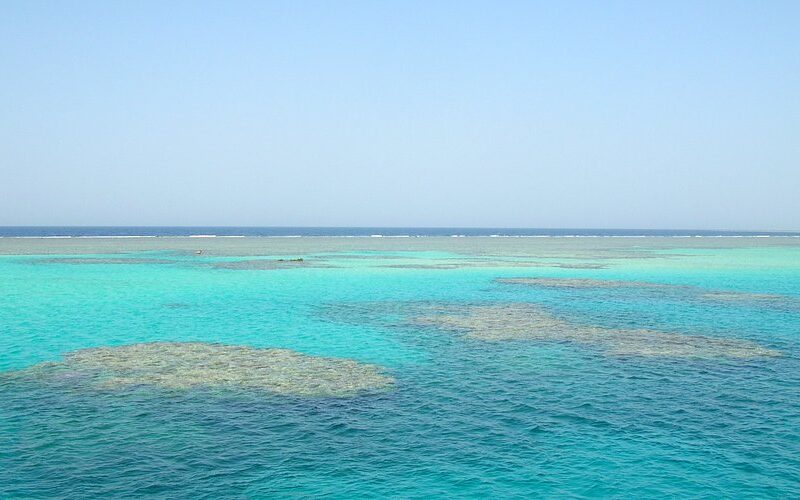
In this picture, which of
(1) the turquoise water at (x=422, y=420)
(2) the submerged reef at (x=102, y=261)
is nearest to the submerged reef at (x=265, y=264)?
(2) the submerged reef at (x=102, y=261)

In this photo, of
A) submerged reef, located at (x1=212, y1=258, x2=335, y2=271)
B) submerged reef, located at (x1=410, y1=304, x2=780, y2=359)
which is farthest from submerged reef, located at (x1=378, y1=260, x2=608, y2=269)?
submerged reef, located at (x1=410, y1=304, x2=780, y2=359)

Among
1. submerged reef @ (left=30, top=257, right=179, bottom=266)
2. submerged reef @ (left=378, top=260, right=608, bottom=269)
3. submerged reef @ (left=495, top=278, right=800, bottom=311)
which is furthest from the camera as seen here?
submerged reef @ (left=30, top=257, right=179, bottom=266)

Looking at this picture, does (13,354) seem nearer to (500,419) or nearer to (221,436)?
(221,436)

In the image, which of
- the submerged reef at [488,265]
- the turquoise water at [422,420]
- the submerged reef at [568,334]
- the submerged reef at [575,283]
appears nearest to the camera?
the turquoise water at [422,420]

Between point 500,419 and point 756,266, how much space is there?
74880 millimetres

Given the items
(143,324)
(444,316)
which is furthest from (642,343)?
(143,324)

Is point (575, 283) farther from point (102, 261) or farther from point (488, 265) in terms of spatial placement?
point (102, 261)

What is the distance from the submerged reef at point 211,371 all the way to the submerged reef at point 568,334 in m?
9.07

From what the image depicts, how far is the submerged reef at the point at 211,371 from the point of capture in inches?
843

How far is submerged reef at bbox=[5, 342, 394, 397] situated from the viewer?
21406 millimetres

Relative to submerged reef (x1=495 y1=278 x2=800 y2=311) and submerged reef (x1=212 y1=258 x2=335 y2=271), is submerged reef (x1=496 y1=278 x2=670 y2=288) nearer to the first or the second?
submerged reef (x1=495 y1=278 x2=800 y2=311)

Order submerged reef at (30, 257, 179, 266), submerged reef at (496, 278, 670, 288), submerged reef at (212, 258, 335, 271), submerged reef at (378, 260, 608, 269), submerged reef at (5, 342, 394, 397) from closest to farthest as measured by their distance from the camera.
Answer: 1. submerged reef at (5, 342, 394, 397)
2. submerged reef at (496, 278, 670, 288)
3. submerged reef at (212, 258, 335, 271)
4. submerged reef at (378, 260, 608, 269)
5. submerged reef at (30, 257, 179, 266)

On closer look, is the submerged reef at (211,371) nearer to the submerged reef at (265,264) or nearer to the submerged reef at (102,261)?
the submerged reef at (265,264)

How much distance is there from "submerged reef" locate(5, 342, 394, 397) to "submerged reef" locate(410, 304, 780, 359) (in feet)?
29.8
